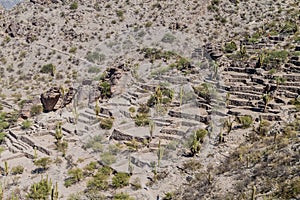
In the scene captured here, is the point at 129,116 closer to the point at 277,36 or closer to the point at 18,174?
the point at 18,174

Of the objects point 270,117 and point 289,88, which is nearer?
point 270,117

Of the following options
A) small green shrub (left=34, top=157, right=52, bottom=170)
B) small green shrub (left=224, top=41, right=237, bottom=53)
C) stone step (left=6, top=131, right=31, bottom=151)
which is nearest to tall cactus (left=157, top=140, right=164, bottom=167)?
small green shrub (left=34, top=157, right=52, bottom=170)

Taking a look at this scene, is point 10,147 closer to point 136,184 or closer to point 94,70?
point 136,184

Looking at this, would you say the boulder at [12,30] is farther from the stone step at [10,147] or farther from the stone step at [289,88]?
the stone step at [289,88]

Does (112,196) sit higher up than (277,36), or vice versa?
(277,36)

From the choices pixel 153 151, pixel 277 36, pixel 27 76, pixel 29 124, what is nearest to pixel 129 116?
pixel 153 151

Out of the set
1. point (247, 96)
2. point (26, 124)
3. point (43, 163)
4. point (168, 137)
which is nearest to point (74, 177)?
point (43, 163)

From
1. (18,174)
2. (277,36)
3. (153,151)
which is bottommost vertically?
(18,174)

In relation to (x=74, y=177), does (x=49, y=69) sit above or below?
above

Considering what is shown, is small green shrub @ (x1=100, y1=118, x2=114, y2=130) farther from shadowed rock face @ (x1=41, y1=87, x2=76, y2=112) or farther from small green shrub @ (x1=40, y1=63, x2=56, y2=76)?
small green shrub @ (x1=40, y1=63, x2=56, y2=76)
